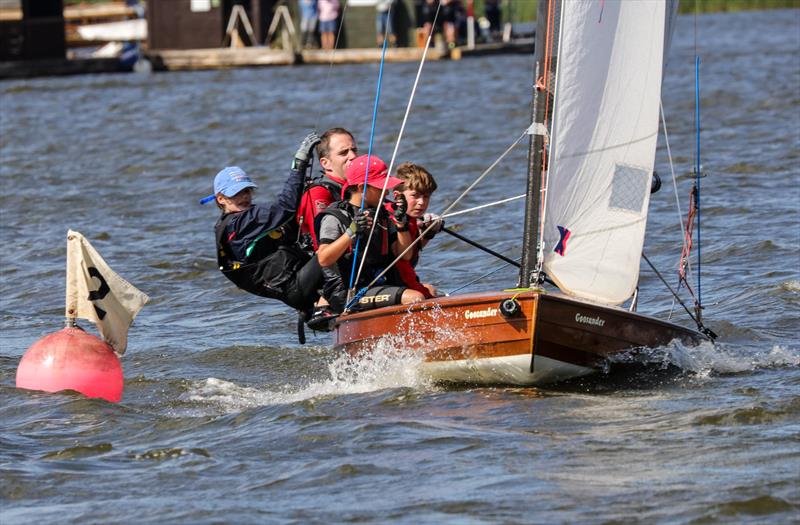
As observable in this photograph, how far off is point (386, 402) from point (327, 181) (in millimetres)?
1461

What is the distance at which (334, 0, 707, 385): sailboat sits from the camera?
716 cm

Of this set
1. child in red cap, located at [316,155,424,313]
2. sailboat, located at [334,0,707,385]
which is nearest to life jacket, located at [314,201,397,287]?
child in red cap, located at [316,155,424,313]

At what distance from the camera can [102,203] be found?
16.7 metres

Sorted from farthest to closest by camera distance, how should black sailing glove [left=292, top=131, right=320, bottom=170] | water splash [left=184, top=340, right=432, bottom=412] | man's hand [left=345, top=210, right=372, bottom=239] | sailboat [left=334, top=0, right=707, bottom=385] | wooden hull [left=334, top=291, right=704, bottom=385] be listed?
black sailing glove [left=292, top=131, right=320, bottom=170] → water splash [left=184, top=340, right=432, bottom=412] → man's hand [left=345, top=210, right=372, bottom=239] → sailboat [left=334, top=0, right=707, bottom=385] → wooden hull [left=334, top=291, right=704, bottom=385]

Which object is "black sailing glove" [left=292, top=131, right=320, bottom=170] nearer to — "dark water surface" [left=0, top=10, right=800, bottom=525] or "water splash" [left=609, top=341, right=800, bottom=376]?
"dark water surface" [left=0, top=10, right=800, bottom=525]

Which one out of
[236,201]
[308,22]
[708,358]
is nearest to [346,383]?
[236,201]

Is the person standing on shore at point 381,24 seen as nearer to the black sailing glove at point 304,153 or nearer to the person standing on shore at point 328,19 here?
the person standing on shore at point 328,19

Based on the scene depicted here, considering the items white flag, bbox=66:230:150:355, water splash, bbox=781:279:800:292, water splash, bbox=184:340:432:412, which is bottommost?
water splash, bbox=781:279:800:292

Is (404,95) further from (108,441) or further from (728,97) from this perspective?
(108,441)

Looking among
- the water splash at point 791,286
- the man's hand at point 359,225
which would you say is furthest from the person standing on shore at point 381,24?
the man's hand at point 359,225

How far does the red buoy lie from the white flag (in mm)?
133

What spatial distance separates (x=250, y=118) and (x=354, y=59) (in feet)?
37.5

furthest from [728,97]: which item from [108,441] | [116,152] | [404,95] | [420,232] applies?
[108,441]

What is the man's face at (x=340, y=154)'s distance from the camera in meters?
8.22
